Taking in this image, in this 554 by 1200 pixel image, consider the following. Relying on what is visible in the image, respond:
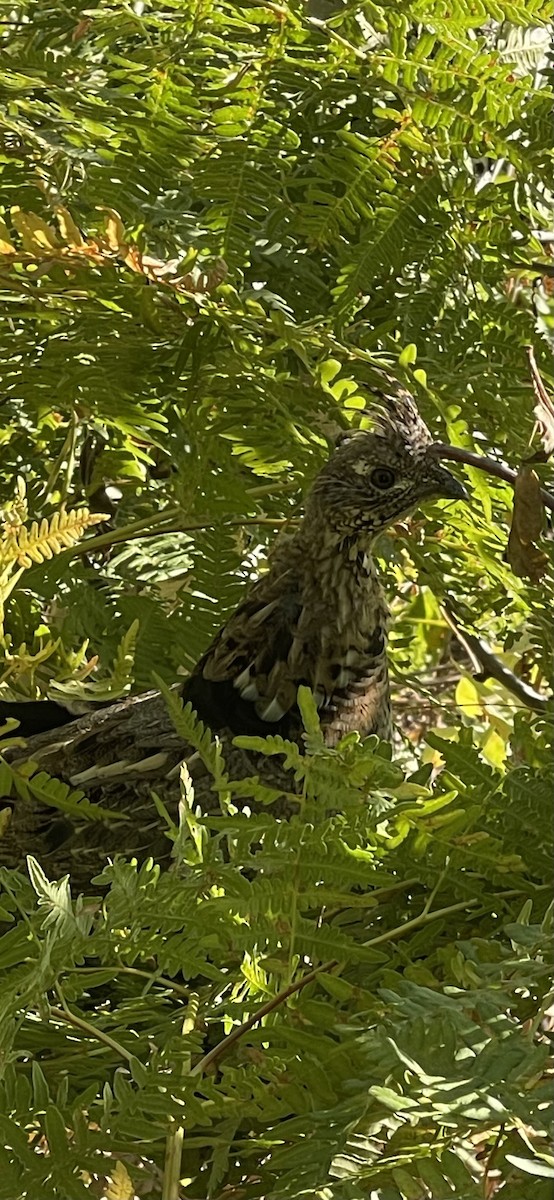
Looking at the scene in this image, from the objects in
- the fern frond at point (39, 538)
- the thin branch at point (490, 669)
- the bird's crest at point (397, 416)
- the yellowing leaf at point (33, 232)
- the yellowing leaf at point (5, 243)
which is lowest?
the thin branch at point (490, 669)

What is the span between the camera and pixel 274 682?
1.03m

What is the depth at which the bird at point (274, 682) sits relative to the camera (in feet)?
3.30

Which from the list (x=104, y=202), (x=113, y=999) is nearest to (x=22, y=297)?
(x=104, y=202)

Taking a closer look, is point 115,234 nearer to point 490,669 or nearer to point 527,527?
point 527,527

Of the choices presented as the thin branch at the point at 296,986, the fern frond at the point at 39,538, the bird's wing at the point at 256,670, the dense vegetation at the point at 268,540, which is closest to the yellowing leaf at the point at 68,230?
the dense vegetation at the point at 268,540

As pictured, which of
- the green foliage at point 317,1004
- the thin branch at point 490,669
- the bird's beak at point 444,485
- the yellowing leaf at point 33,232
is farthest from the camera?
the thin branch at point 490,669

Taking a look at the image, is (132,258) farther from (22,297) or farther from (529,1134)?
(529,1134)

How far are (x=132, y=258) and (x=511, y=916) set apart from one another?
1.48 feet

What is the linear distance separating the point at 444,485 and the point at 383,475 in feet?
0.22

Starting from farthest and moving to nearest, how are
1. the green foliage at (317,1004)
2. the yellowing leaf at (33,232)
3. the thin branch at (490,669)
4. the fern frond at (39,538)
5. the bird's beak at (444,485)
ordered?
the thin branch at (490,669) < the bird's beak at (444,485) < the yellowing leaf at (33,232) < the fern frond at (39,538) < the green foliage at (317,1004)

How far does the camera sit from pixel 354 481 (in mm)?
989

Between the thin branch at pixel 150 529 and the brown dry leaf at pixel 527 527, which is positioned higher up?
the brown dry leaf at pixel 527 527

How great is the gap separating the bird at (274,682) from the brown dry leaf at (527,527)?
220 mm

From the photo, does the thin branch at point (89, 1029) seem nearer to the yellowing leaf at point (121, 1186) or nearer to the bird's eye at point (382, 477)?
the yellowing leaf at point (121, 1186)
